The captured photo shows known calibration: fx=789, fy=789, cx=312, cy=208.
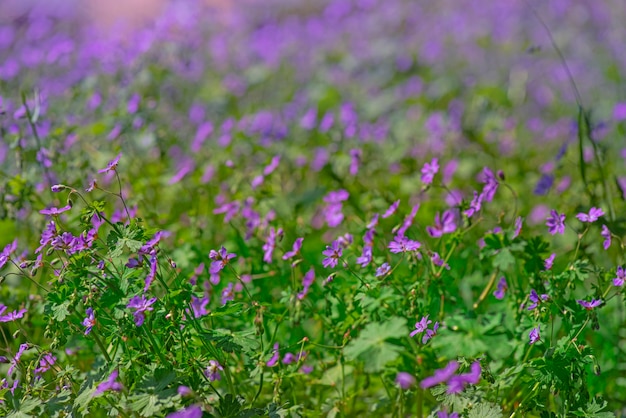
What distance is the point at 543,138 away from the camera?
5586 millimetres

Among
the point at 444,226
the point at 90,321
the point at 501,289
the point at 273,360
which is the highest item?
the point at 90,321

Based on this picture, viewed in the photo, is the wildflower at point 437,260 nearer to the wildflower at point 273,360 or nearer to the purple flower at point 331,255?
the purple flower at point 331,255

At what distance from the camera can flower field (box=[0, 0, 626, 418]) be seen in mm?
1927

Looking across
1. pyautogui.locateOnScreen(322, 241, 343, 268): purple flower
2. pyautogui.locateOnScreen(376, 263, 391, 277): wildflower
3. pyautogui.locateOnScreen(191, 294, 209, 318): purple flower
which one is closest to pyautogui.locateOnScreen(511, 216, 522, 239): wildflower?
pyautogui.locateOnScreen(376, 263, 391, 277): wildflower

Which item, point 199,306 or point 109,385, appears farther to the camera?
point 199,306

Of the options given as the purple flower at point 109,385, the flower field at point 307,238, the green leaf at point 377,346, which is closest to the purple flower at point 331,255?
the flower field at point 307,238

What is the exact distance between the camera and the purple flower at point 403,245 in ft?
6.87

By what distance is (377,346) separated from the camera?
1816mm

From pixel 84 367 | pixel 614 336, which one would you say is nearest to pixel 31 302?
pixel 84 367

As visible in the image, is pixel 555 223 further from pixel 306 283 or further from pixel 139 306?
pixel 139 306

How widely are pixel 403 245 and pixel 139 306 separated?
28.3 inches

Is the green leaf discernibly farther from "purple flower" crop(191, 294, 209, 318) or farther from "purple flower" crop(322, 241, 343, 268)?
"purple flower" crop(191, 294, 209, 318)

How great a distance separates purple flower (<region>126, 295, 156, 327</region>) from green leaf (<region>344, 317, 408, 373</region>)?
0.48 meters

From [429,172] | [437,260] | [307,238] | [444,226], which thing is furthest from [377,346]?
[307,238]
